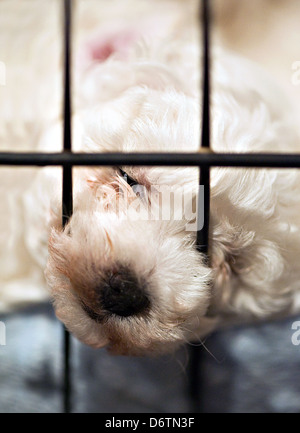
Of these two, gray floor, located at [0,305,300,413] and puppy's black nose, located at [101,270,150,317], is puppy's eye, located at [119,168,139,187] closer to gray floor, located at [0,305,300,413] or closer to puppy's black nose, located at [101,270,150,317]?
puppy's black nose, located at [101,270,150,317]

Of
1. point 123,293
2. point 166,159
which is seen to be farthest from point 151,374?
point 166,159

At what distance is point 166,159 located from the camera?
63cm

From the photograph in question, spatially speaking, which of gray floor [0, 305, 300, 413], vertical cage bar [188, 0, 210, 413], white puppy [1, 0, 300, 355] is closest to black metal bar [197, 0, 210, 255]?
vertical cage bar [188, 0, 210, 413]

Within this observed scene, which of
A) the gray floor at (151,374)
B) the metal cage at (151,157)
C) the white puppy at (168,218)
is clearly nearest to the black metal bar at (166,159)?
the metal cage at (151,157)

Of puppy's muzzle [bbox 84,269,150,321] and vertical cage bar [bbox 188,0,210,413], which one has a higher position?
vertical cage bar [bbox 188,0,210,413]

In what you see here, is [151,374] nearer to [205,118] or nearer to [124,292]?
[124,292]

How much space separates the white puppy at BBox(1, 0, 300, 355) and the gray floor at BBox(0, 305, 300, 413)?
12 cm

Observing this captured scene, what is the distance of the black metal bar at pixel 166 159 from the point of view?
621 millimetres

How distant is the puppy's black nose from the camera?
82 centimetres

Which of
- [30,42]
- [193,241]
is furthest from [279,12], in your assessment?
[193,241]

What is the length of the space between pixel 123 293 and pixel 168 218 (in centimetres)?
15

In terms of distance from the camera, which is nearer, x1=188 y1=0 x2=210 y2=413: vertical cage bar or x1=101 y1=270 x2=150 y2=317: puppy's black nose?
x1=188 y1=0 x2=210 y2=413: vertical cage bar

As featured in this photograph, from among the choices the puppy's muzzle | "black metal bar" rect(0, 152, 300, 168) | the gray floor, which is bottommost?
the gray floor

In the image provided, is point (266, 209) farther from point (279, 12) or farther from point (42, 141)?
point (279, 12)
